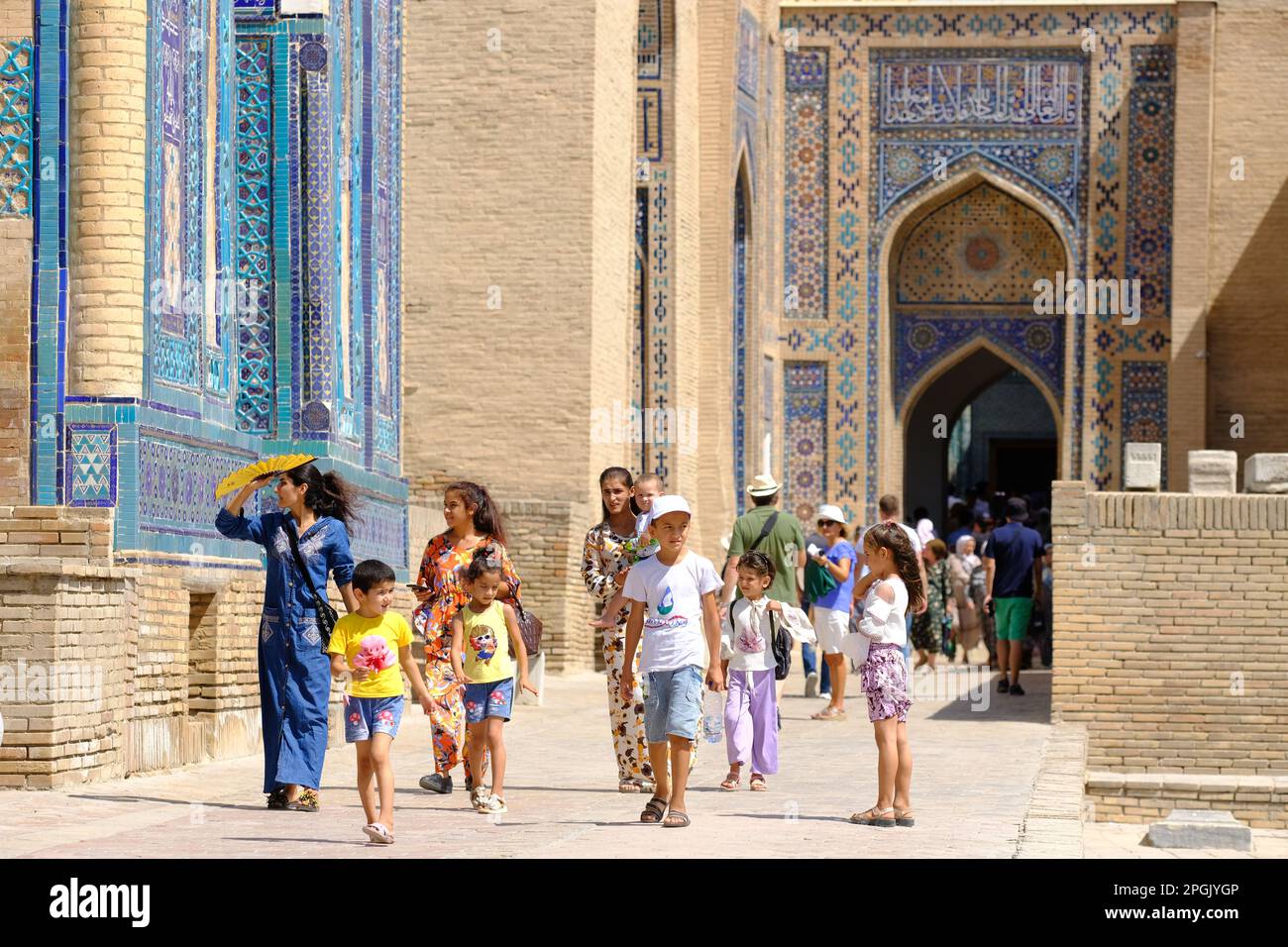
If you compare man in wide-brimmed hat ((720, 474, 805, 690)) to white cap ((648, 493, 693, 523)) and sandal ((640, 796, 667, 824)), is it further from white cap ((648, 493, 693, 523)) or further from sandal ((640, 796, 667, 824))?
sandal ((640, 796, 667, 824))

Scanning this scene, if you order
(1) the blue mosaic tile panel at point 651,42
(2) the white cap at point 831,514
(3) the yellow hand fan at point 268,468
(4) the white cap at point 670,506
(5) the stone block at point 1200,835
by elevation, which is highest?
(1) the blue mosaic tile panel at point 651,42

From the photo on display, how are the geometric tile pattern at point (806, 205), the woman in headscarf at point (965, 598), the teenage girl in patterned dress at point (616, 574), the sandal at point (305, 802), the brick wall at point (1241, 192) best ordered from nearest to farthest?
1. the sandal at point (305, 802)
2. the teenage girl in patterned dress at point (616, 574)
3. the woman in headscarf at point (965, 598)
4. the brick wall at point (1241, 192)
5. the geometric tile pattern at point (806, 205)

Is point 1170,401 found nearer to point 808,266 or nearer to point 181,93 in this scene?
point 808,266

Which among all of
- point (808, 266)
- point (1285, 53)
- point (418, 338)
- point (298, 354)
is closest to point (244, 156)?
point (298, 354)

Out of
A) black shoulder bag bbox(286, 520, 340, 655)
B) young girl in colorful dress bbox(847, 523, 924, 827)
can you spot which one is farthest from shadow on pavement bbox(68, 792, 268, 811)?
young girl in colorful dress bbox(847, 523, 924, 827)

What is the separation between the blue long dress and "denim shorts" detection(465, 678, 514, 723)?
54cm

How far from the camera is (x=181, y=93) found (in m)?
10.5

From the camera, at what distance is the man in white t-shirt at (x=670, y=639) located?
797 centimetres

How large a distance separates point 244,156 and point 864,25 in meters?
14.1

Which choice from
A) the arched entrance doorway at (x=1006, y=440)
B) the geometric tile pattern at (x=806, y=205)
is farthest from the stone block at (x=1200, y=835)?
the arched entrance doorway at (x=1006, y=440)

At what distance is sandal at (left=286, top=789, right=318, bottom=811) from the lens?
8.26 meters

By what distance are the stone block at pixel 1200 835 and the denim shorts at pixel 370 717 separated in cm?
424

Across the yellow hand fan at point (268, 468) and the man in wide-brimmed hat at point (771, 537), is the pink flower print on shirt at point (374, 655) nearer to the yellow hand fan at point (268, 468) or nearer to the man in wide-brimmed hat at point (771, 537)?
the yellow hand fan at point (268, 468)

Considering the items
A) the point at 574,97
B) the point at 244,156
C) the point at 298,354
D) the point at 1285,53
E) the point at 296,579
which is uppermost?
the point at 1285,53
